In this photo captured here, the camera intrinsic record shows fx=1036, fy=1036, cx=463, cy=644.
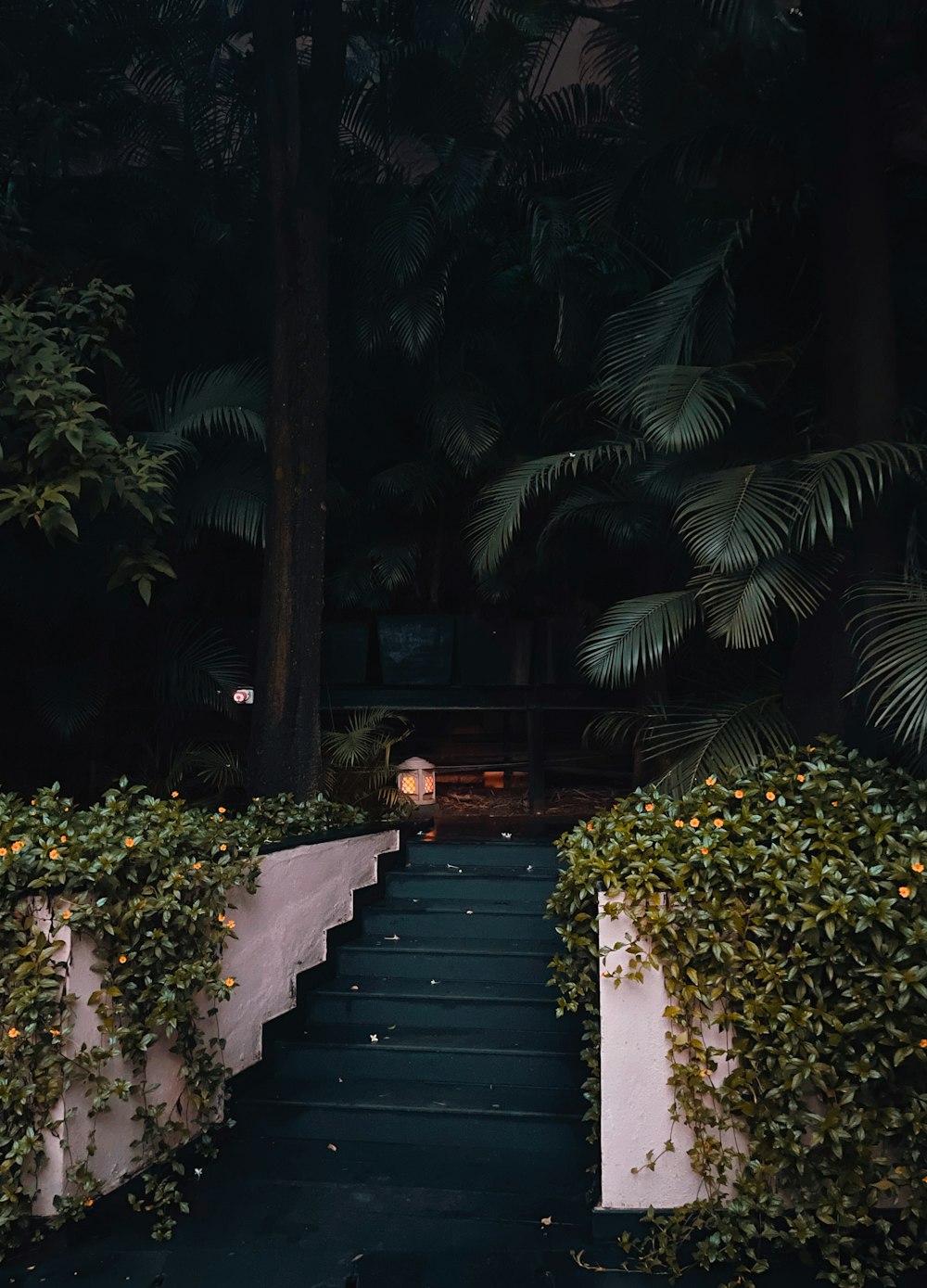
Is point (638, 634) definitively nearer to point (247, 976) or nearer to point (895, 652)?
point (895, 652)

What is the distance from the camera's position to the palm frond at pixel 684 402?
4473 millimetres

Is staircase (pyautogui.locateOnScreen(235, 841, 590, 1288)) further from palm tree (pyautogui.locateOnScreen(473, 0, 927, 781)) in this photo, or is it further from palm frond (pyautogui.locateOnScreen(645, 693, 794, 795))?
palm tree (pyautogui.locateOnScreen(473, 0, 927, 781))

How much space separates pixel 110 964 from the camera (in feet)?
10.8

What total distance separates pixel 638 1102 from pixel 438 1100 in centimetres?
115

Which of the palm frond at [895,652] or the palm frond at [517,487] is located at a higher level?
the palm frond at [517,487]

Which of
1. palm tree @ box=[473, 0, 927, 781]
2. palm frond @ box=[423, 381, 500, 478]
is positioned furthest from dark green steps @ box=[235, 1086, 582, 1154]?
palm frond @ box=[423, 381, 500, 478]

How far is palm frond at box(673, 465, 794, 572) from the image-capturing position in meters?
4.18

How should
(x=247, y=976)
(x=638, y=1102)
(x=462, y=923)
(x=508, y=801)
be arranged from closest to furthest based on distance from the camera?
(x=638, y=1102), (x=247, y=976), (x=462, y=923), (x=508, y=801)

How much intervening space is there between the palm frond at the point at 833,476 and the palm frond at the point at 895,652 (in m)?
0.36

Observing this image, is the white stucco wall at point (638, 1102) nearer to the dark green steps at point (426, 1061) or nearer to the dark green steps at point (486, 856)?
the dark green steps at point (426, 1061)

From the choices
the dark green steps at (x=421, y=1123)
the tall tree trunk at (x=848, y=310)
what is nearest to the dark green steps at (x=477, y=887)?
the dark green steps at (x=421, y=1123)

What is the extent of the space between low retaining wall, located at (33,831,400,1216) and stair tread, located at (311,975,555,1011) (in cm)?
19

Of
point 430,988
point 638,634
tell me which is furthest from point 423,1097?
point 638,634

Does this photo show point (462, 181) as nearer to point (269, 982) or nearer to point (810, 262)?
point (810, 262)
